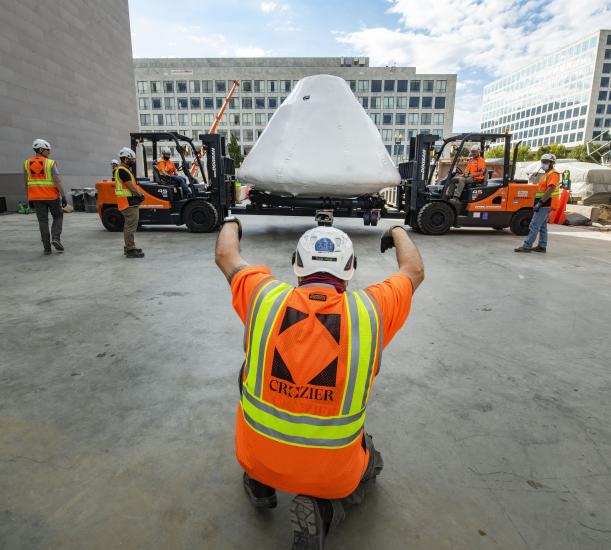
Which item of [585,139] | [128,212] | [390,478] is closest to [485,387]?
[390,478]

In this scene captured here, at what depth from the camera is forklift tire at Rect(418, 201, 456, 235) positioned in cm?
943

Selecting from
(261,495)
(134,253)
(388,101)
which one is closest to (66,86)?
(134,253)

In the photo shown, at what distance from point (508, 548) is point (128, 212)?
654 centimetres

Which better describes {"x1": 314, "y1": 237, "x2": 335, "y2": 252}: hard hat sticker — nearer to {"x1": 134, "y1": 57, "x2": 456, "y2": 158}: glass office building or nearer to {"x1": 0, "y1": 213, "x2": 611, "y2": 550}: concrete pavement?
{"x1": 0, "y1": 213, "x2": 611, "y2": 550}: concrete pavement

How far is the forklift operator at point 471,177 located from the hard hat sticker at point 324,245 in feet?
28.9

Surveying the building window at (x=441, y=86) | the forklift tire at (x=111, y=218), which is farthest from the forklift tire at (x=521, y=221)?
the building window at (x=441, y=86)

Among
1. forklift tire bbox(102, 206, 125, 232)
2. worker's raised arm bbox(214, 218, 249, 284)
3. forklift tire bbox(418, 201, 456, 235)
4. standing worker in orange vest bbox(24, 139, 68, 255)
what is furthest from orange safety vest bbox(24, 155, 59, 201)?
forklift tire bbox(418, 201, 456, 235)

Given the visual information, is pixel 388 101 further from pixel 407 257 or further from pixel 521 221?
pixel 407 257

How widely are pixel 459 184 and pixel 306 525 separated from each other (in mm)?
9237

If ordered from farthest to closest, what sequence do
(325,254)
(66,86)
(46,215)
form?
1. (66,86)
2. (46,215)
3. (325,254)

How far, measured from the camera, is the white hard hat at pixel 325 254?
1.41 meters

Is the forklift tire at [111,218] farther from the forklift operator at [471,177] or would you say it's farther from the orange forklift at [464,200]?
the forklift operator at [471,177]

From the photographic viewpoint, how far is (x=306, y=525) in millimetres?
1268

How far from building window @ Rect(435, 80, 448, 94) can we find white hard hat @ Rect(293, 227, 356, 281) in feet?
232
